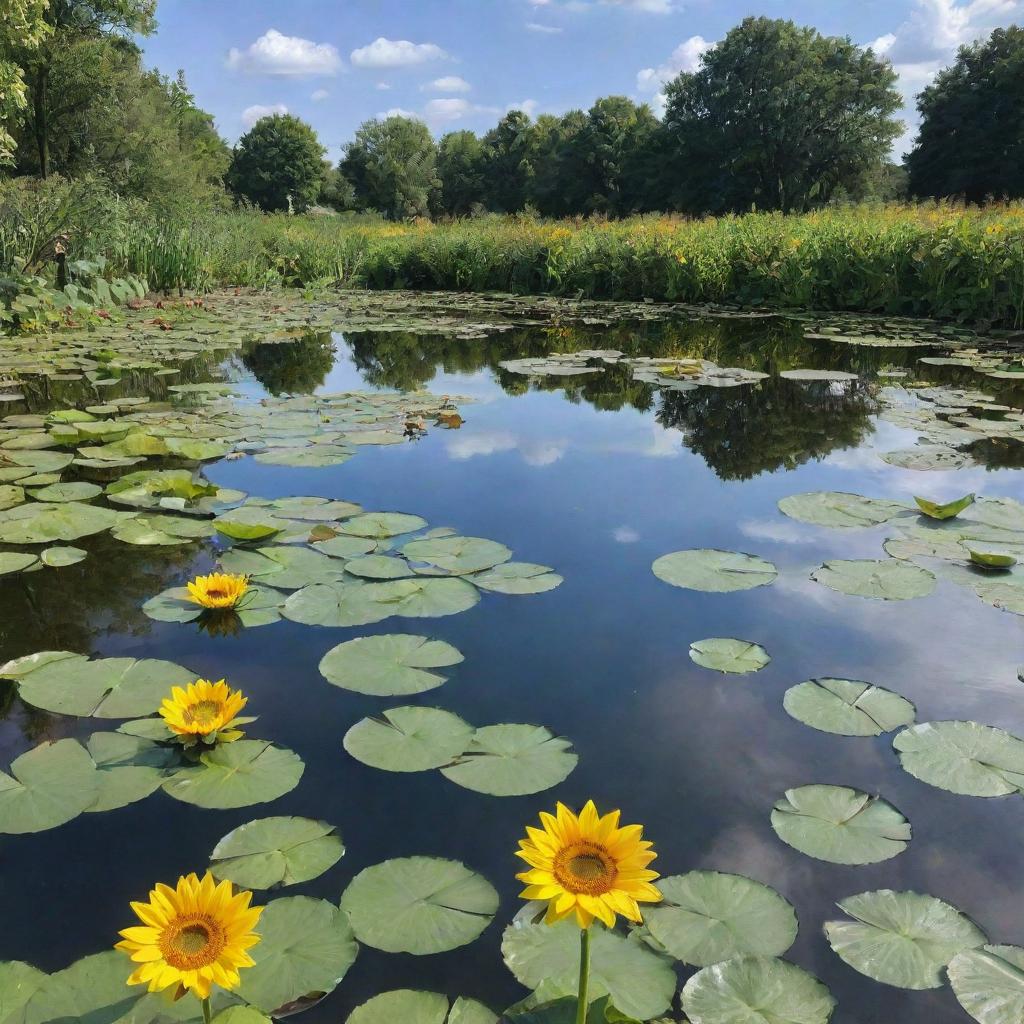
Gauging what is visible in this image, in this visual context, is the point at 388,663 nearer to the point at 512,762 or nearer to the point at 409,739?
the point at 409,739

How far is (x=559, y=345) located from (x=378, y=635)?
4879 millimetres

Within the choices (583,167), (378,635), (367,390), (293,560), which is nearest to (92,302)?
(367,390)

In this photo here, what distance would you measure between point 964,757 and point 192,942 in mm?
1176

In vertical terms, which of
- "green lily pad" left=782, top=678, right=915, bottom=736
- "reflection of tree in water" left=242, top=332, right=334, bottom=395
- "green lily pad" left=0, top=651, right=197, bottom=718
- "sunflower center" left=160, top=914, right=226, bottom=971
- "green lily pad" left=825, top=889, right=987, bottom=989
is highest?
"reflection of tree in water" left=242, top=332, right=334, bottom=395

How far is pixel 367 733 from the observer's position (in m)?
1.32

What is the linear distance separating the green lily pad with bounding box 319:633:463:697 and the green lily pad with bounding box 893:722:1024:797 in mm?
837

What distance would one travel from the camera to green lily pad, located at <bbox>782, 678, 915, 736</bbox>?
1.35m

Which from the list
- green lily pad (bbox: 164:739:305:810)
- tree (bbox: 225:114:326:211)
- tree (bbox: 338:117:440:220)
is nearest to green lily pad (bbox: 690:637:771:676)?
green lily pad (bbox: 164:739:305:810)

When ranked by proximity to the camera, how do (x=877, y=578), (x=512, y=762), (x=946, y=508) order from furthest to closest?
(x=946, y=508), (x=877, y=578), (x=512, y=762)

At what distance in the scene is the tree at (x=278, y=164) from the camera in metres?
48.6

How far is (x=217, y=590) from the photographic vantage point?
1706 mm

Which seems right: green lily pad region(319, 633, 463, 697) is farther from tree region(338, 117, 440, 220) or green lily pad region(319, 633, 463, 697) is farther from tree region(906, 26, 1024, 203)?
tree region(338, 117, 440, 220)

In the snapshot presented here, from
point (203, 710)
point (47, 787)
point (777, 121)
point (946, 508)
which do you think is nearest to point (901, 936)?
point (203, 710)

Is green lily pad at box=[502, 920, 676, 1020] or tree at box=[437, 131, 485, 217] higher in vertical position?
tree at box=[437, 131, 485, 217]
